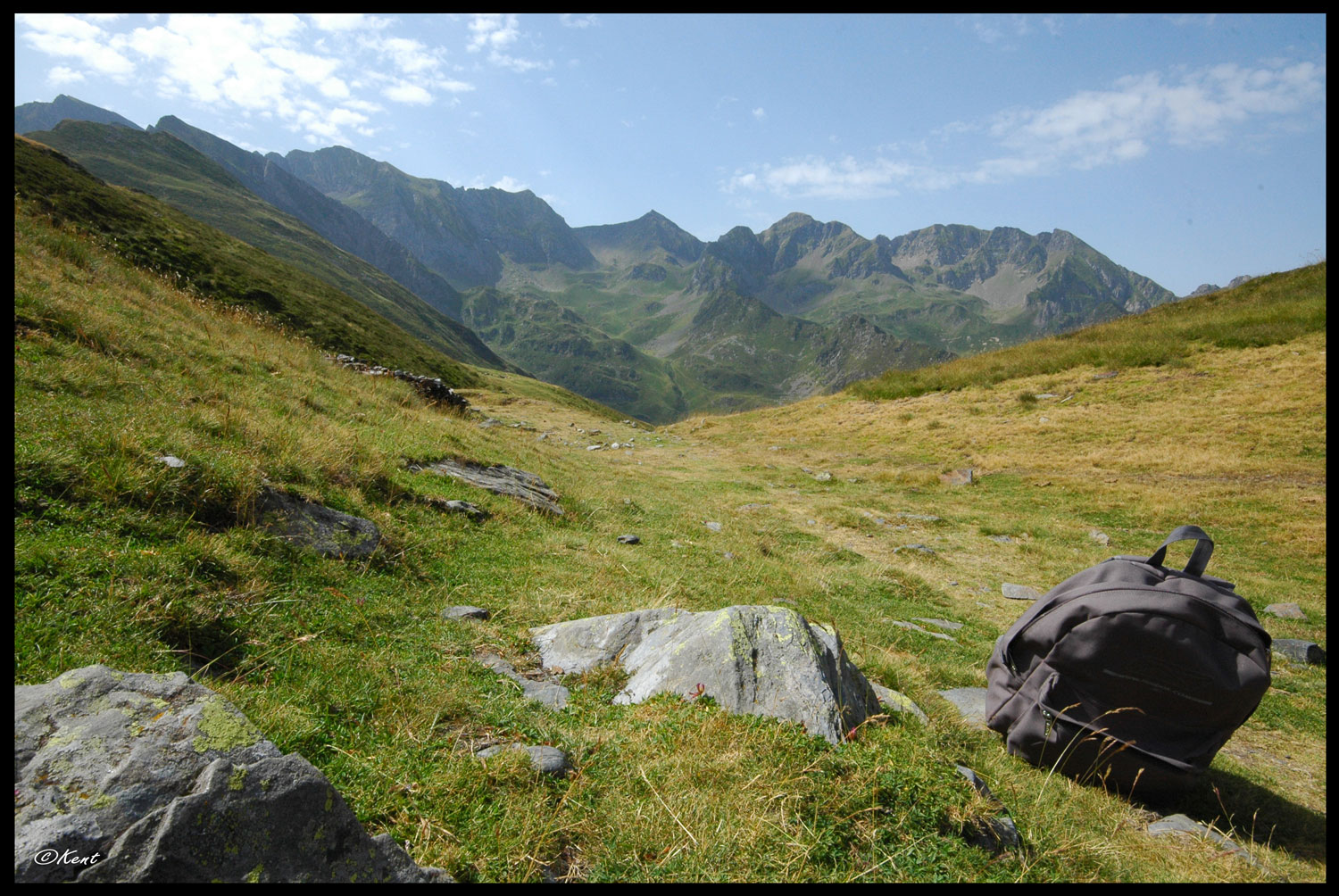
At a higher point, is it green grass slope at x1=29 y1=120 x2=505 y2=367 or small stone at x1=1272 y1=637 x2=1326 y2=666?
green grass slope at x1=29 y1=120 x2=505 y2=367

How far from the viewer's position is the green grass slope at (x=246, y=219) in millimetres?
140625

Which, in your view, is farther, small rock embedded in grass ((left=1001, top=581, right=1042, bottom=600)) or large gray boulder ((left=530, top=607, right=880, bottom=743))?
small rock embedded in grass ((left=1001, top=581, right=1042, bottom=600))

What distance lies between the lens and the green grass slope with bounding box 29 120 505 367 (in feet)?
461

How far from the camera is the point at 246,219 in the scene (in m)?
162

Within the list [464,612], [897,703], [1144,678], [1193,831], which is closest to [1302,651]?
[1144,678]

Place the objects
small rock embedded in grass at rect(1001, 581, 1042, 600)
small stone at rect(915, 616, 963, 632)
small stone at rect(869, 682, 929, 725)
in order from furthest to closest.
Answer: small rock embedded in grass at rect(1001, 581, 1042, 600)
small stone at rect(915, 616, 963, 632)
small stone at rect(869, 682, 929, 725)

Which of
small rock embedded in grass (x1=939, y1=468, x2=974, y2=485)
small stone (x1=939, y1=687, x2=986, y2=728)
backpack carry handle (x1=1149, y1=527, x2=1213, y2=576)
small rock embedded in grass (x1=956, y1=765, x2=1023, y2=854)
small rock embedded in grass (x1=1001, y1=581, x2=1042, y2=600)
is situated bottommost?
small stone (x1=939, y1=687, x2=986, y2=728)

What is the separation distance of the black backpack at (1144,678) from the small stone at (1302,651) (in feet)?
19.9

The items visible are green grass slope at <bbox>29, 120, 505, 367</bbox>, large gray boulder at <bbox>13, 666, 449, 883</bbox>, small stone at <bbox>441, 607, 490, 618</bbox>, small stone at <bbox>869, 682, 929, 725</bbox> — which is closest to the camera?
large gray boulder at <bbox>13, 666, 449, 883</bbox>

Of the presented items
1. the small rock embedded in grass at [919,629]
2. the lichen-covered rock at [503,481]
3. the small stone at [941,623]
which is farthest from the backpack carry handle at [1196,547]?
the lichen-covered rock at [503,481]

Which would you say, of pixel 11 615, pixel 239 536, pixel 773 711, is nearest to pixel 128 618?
pixel 11 615

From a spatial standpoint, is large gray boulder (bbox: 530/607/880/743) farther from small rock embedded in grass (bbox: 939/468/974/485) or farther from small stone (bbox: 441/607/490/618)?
small rock embedded in grass (bbox: 939/468/974/485)

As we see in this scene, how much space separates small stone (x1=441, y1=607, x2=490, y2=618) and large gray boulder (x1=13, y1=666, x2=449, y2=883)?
302cm

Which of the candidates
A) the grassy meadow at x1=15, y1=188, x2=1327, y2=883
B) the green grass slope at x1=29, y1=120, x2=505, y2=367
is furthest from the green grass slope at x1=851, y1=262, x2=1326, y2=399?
the green grass slope at x1=29, y1=120, x2=505, y2=367
